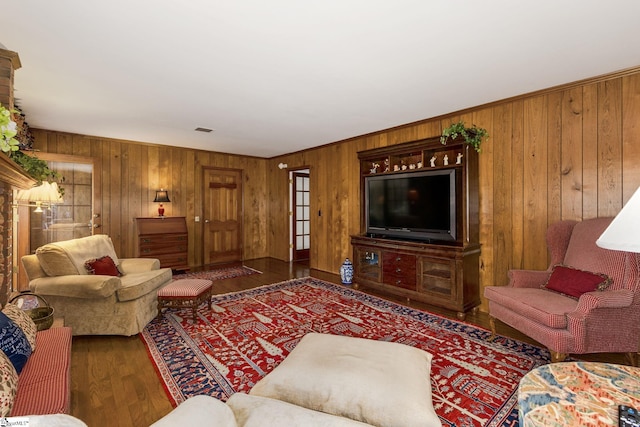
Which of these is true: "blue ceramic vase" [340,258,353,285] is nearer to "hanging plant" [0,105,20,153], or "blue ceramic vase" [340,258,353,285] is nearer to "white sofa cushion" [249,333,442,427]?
"white sofa cushion" [249,333,442,427]

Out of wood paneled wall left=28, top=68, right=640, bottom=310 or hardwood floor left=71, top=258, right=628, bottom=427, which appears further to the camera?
wood paneled wall left=28, top=68, right=640, bottom=310

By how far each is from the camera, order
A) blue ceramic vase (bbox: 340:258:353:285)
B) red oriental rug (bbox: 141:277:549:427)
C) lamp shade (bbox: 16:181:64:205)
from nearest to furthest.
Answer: red oriental rug (bbox: 141:277:549:427)
lamp shade (bbox: 16:181:64:205)
blue ceramic vase (bbox: 340:258:353:285)

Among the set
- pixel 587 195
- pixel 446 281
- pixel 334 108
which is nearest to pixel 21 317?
pixel 334 108

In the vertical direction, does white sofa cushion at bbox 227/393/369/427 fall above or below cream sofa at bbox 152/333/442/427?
above

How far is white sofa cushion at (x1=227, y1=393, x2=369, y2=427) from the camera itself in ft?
3.62

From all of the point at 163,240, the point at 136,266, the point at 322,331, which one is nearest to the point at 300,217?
the point at 163,240

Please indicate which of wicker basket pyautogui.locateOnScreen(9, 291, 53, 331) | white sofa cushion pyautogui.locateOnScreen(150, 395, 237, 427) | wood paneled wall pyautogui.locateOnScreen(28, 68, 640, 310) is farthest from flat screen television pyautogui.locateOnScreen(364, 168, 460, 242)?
wicker basket pyautogui.locateOnScreen(9, 291, 53, 331)

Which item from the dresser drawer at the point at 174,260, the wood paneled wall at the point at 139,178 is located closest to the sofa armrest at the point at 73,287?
the dresser drawer at the point at 174,260

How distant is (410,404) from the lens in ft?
4.42

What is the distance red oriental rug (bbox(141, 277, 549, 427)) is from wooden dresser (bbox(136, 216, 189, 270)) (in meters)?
1.94

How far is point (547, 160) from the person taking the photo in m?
3.11

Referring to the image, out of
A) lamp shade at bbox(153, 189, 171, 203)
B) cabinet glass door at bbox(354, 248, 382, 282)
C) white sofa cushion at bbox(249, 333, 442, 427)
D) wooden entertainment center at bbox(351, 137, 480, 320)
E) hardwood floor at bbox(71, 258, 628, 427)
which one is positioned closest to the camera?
white sofa cushion at bbox(249, 333, 442, 427)

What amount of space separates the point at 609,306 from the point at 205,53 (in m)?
3.57

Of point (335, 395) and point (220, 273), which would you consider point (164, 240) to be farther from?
point (335, 395)
